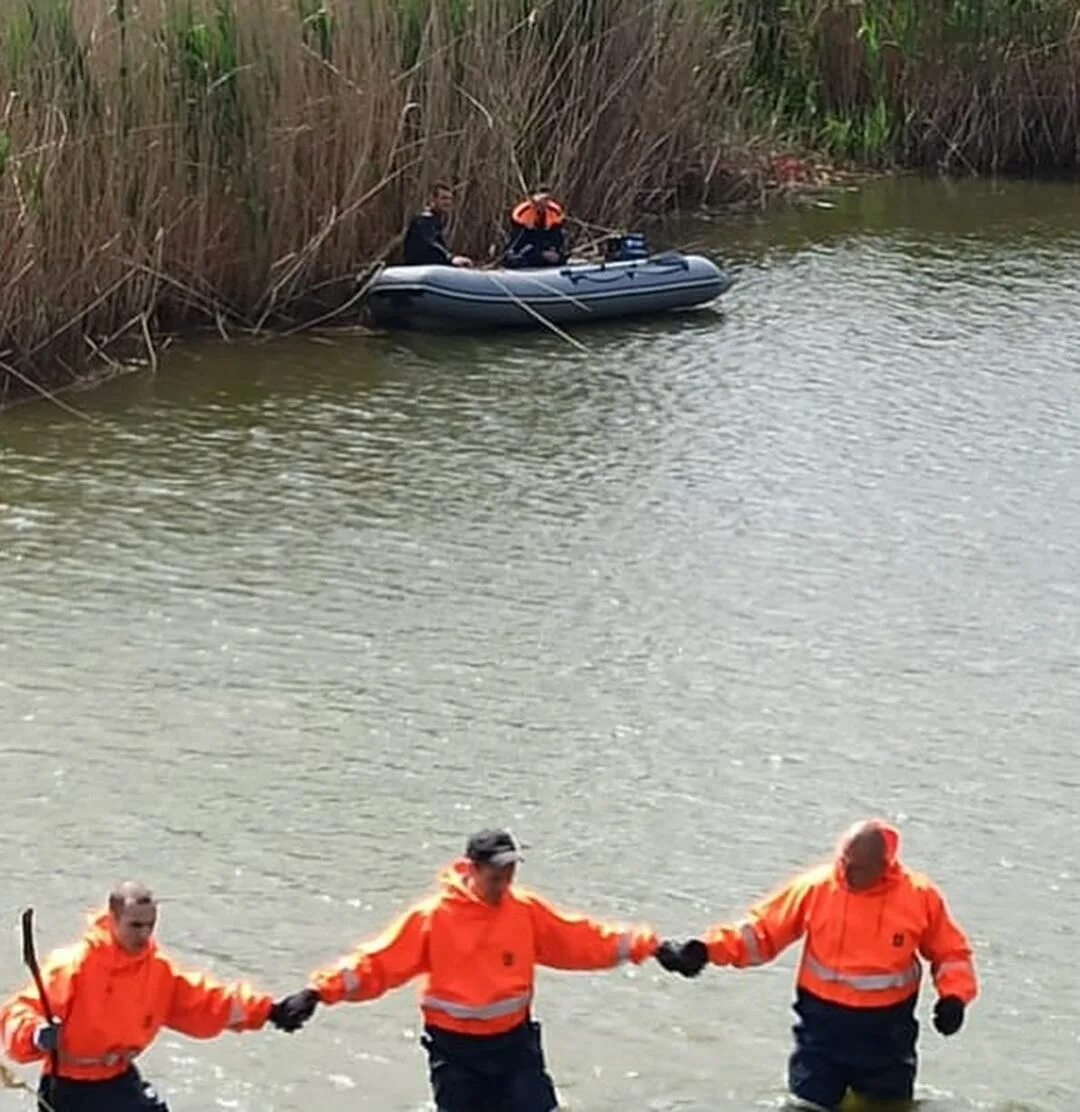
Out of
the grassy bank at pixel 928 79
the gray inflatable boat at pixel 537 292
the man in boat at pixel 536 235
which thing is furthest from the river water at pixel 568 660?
the grassy bank at pixel 928 79

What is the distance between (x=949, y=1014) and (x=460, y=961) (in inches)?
53.0

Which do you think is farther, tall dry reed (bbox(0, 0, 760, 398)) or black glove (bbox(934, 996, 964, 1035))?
→ tall dry reed (bbox(0, 0, 760, 398))

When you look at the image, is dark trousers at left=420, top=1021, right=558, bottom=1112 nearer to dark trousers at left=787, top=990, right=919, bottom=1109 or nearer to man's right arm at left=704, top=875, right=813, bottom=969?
man's right arm at left=704, top=875, right=813, bottom=969

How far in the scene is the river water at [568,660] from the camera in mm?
8023

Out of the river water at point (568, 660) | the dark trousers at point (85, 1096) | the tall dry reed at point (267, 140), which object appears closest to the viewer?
the dark trousers at point (85, 1096)

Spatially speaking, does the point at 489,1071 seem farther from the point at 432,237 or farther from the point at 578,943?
the point at 432,237

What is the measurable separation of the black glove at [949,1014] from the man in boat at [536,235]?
11.9 m

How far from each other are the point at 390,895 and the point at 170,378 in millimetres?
8059

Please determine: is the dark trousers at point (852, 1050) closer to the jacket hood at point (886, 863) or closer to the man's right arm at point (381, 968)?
the jacket hood at point (886, 863)

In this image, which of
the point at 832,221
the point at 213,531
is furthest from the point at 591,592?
the point at 832,221

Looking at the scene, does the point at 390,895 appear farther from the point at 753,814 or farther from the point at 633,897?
the point at 753,814

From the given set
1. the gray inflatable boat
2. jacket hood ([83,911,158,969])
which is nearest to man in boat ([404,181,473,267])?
the gray inflatable boat

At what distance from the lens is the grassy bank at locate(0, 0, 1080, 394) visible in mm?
15375

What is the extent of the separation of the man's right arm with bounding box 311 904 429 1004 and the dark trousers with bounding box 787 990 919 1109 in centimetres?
113
